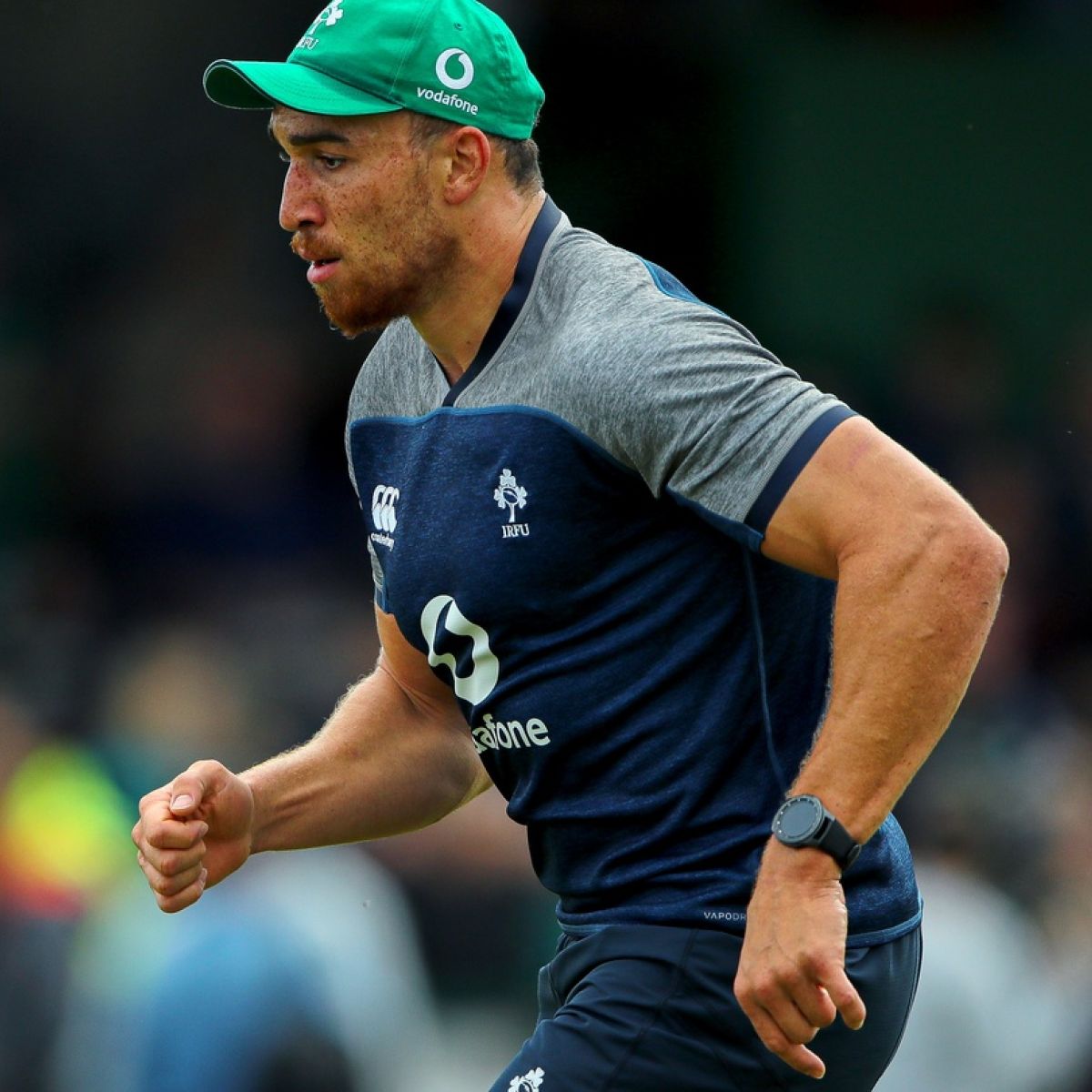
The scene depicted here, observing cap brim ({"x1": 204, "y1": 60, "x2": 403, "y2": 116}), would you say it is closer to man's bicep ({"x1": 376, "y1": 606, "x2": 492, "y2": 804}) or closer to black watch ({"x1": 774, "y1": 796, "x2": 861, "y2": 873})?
man's bicep ({"x1": 376, "y1": 606, "x2": 492, "y2": 804})

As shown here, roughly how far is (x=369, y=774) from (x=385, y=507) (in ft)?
1.91

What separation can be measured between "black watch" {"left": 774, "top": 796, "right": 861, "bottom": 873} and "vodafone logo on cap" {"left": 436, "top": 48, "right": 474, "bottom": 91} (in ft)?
Answer: 4.47

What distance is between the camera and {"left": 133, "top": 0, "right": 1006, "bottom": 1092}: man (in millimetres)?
3062

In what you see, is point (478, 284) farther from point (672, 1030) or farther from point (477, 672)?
point (672, 1030)

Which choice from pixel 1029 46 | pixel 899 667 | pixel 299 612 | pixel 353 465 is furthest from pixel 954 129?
pixel 899 667

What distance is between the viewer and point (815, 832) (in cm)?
302

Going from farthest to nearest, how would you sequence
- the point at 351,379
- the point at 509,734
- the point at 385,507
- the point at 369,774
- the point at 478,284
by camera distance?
1. the point at 351,379
2. the point at 369,774
3. the point at 385,507
4. the point at 478,284
5. the point at 509,734

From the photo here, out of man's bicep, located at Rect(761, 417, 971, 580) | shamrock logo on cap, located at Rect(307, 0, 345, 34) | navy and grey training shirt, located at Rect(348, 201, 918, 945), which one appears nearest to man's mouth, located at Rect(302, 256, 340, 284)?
navy and grey training shirt, located at Rect(348, 201, 918, 945)

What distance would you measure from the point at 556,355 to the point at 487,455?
0.21 m

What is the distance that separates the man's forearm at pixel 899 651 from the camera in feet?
10.00

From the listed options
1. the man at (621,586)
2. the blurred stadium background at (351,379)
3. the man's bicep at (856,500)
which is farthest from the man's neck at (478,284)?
the blurred stadium background at (351,379)

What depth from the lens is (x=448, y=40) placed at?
363cm

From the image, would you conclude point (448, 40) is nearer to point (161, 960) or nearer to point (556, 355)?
point (556, 355)

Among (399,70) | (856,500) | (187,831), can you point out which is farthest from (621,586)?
(399,70)
